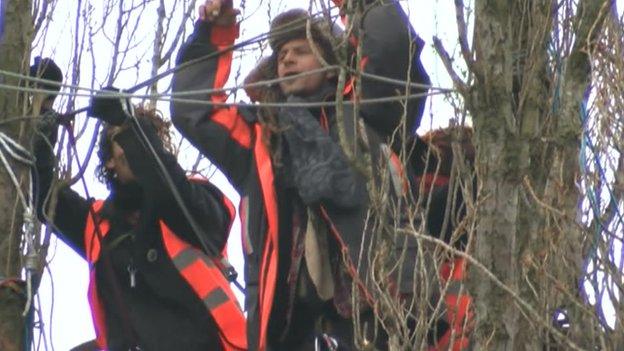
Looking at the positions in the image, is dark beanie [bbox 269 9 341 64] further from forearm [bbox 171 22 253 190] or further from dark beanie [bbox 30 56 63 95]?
dark beanie [bbox 30 56 63 95]

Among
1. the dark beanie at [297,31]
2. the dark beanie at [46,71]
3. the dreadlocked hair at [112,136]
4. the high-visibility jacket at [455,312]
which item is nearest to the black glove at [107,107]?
the dreadlocked hair at [112,136]

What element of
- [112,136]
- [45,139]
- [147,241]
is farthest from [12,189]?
[147,241]

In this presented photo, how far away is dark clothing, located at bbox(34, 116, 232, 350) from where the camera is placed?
10398 mm

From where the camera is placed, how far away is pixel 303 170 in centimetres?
977

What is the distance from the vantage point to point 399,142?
9.84 meters

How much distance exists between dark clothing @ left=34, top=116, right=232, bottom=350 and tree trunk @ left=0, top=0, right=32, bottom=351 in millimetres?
189

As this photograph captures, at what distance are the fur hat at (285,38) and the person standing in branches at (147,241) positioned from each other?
455 mm

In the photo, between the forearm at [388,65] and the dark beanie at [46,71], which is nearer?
the forearm at [388,65]

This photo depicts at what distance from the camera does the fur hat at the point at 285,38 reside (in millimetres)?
10039

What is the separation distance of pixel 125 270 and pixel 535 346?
8.04 ft

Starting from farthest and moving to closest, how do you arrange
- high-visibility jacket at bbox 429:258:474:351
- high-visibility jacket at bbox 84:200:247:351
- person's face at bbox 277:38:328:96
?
high-visibility jacket at bbox 84:200:247:351
person's face at bbox 277:38:328:96
high-visibility jacket at bbox 429:258:474:351

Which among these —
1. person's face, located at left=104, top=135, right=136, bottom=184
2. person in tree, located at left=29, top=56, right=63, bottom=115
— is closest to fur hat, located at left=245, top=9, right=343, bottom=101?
person's face, located at left=104, top=135, right=136, bottom=184

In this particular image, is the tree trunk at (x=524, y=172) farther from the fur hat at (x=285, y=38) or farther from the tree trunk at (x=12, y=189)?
the tree trunk at (x=12, y=189)

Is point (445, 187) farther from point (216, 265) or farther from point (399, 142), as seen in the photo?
point (216, 265)
